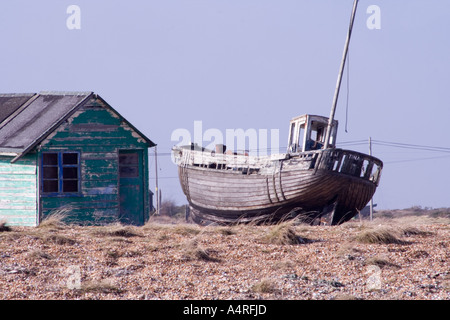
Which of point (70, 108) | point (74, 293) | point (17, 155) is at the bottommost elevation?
point (74, 293)

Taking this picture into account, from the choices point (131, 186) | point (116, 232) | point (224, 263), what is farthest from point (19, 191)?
point (224, 263)

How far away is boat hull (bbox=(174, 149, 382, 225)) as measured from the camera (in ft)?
78.9

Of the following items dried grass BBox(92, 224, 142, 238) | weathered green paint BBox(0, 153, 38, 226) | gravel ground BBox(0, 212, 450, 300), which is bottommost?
gravel ground BBox(0, 212, 450, 300)

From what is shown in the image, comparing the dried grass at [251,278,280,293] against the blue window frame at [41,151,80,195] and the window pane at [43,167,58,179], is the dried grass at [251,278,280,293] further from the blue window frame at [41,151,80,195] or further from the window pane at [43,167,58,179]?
the window pane at [43,167,58,179]

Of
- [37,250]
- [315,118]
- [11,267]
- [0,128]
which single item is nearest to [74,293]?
[11,267]

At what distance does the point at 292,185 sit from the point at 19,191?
9575 mm

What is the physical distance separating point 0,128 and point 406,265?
1336 centimetres

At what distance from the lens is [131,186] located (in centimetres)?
2116

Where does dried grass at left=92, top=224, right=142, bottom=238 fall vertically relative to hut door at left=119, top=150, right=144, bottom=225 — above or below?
below

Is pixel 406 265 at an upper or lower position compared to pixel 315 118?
lower

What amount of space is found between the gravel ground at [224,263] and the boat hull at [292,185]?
24.0ft

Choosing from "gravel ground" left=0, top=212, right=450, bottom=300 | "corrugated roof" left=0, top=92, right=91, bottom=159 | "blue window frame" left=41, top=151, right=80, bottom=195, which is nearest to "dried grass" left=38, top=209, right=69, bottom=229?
"gravel ground" left=0, top=212, right=450, bottom=300

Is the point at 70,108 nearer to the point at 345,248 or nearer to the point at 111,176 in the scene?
the point at 111,176
